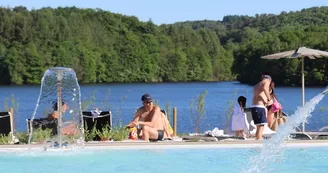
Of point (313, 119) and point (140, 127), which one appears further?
point (313, 119)

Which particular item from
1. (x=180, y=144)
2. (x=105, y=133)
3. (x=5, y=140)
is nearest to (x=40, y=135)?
(x=5, y=140)

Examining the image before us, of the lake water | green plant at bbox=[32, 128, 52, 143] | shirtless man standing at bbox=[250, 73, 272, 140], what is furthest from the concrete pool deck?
the lake water

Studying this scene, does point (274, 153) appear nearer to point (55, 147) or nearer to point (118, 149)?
point (118, 149)

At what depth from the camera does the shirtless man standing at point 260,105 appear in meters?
11.8

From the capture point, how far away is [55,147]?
11188 mm

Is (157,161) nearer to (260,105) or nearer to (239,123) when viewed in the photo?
(260,105)

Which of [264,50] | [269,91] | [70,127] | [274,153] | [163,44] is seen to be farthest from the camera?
[163,44]

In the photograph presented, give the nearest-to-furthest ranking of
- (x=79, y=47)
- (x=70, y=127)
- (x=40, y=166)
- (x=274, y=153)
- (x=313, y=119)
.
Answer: (x=40, y=166) < (x=274, y=153) < (x=70, y=127) < (x=313, y=119) < (x=79, y=47)

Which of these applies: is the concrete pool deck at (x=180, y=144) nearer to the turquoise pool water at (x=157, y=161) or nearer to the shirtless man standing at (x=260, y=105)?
the turquoise pool water at (x=157, y=161)

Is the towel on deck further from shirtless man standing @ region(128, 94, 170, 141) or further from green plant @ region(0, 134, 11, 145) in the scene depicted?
Result: green plant @ region(0, 134, 11, 145)

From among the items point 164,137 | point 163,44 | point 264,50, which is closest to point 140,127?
point 164,137

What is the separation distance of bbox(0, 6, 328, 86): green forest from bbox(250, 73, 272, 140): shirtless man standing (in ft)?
218

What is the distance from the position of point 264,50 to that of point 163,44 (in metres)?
30.5

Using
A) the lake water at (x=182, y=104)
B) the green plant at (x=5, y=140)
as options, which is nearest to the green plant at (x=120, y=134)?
the green plant at (x=5, y=140)
